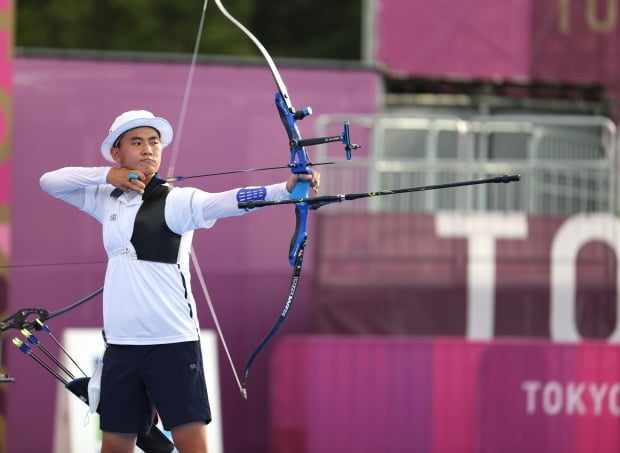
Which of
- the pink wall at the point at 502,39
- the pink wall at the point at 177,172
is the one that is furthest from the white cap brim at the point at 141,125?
the pink wall at the point at 502,39

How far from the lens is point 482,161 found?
12.3m

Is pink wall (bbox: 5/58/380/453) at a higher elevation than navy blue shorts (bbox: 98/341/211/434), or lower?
higher

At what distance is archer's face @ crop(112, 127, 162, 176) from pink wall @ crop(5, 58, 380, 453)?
5.76m

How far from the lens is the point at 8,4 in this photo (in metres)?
11.2

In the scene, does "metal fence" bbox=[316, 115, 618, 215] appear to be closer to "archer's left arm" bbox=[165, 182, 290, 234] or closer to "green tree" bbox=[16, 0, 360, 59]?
"archer's left arm" bbox=[165, 182, 290, 234]

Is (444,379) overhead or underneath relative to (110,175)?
underneath

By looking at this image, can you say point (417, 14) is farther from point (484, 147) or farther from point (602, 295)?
point (602, 295)

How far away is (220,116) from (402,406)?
2955 mm

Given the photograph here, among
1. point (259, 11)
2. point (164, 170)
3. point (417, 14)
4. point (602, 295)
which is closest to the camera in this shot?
point (164, 170)

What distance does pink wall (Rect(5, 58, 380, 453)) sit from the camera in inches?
466

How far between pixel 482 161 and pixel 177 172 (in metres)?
2.53

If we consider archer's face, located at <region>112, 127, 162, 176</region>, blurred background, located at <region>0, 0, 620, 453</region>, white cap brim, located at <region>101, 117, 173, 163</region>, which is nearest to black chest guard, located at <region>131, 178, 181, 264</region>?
archer's face, located at <region>112, 127, 162, 176</region>

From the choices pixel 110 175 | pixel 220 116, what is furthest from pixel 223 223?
pixel 110 175

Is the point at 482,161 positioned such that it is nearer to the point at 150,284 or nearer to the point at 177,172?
the point at 177,172
